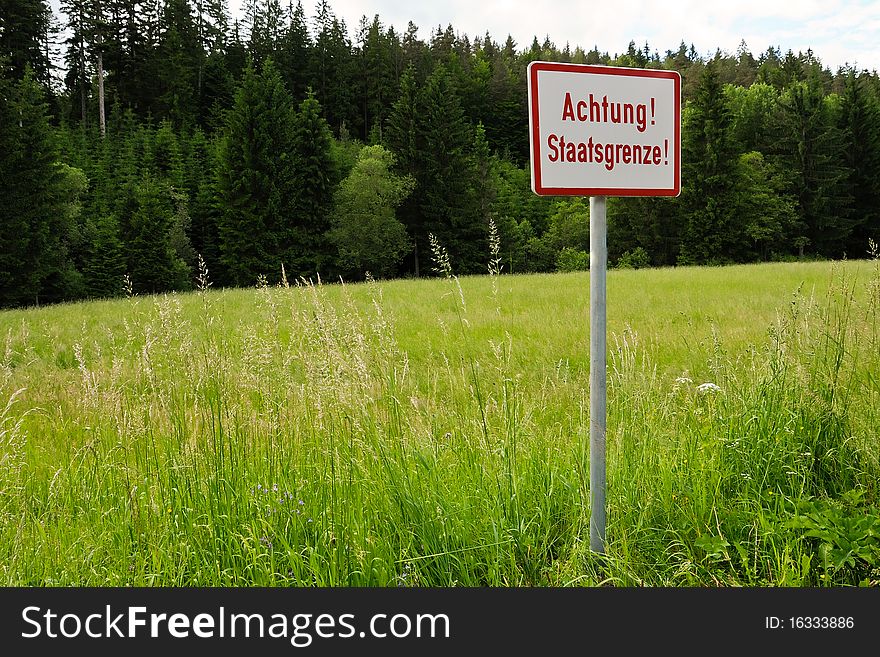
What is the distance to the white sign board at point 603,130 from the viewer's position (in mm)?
2500

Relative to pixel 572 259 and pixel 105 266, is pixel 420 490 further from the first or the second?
pixel 572 259

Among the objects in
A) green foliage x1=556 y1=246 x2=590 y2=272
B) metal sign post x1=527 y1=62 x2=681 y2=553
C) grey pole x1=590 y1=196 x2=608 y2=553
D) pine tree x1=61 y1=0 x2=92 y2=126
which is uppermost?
pine tree x1=61 y1=0 x2=92 y2=126

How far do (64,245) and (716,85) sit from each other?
46.8m

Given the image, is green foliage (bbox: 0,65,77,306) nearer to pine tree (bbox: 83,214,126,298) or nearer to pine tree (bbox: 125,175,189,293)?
pine tree (bbox: 83,214,126,298)

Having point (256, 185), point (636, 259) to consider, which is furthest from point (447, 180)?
point (636, 259)

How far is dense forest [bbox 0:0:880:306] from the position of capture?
38.8m

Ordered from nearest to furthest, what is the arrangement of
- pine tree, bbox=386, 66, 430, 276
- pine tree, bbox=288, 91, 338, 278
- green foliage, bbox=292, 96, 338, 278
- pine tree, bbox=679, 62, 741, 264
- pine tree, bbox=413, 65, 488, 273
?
green foliage, bbox=292, 96, 338, 278 → pine tree, bbox=288, 91, 338, 278 → pine tree, bbox=413, 65, 488, 273 → pine tree, bbox=386, 66, 430, 276 → pine tree, bbox=679, 62, 741, 264

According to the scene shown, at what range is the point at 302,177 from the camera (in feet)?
145

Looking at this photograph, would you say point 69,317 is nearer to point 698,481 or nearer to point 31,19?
point 698,481

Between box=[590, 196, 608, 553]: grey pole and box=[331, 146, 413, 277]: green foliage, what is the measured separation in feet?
130

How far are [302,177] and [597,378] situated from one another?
44069mm

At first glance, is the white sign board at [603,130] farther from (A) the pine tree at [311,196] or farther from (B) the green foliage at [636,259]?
(B) the green foliage at [636,259]

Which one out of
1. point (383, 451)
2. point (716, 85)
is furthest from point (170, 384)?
point (716, 85)

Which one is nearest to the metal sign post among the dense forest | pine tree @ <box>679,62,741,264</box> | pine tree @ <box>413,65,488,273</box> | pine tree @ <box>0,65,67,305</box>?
the dense forest
